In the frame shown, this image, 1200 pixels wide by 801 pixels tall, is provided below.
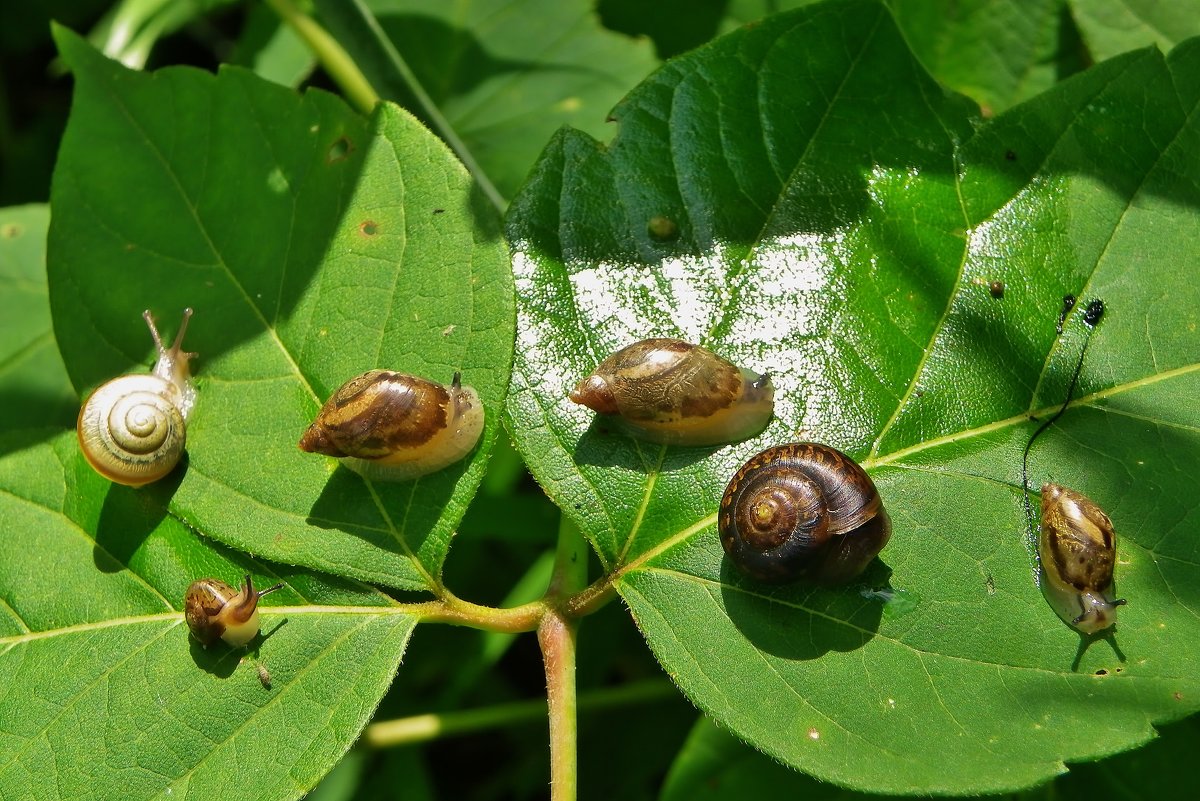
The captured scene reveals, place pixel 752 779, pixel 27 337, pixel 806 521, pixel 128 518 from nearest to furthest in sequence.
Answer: pixel 806 521
pixel 128 518
pixel 752 779
pixel 27 337

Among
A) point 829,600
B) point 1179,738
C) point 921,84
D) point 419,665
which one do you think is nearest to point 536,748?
point 419,665

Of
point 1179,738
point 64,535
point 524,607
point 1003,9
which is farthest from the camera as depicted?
point 1003,9

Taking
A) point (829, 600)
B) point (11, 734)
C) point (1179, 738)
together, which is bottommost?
point (1179, 738)

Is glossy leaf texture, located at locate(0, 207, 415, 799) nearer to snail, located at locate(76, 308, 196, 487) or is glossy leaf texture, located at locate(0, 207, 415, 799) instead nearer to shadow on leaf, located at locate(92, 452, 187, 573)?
shadow on leaf, located at locate(92, 452, 187, 573)

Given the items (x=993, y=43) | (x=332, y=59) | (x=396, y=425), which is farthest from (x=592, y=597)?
(x=993, y=43)

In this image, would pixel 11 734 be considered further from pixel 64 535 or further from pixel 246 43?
pixel 246 43

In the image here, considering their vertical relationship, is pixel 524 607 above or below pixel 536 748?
above

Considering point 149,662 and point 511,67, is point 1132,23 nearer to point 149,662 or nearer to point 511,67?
point 511,67
